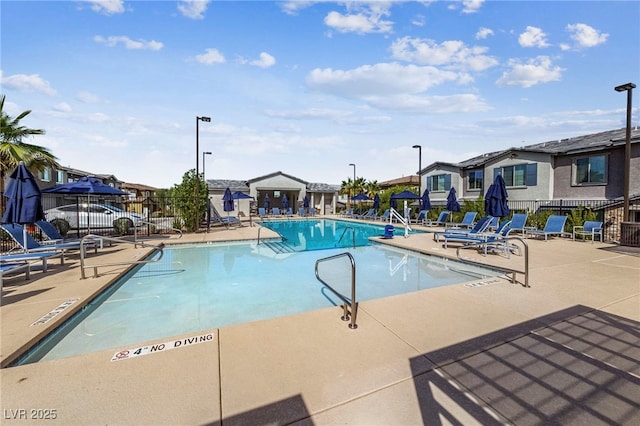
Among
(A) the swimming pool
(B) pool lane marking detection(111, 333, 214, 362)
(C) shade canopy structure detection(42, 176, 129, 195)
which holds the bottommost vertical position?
(A) the swimming pool

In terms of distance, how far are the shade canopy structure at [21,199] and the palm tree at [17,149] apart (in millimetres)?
8452

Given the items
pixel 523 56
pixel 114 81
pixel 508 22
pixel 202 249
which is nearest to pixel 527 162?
pixel 523 56

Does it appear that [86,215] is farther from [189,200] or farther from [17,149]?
[189,200]

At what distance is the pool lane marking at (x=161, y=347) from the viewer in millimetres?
2984

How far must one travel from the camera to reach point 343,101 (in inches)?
765

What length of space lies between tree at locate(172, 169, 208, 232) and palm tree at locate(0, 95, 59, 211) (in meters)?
5.98

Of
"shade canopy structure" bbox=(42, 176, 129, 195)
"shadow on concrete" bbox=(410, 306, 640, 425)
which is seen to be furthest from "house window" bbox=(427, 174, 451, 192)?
"shade canopy structure" bbox=(42, 176, 129, 195)

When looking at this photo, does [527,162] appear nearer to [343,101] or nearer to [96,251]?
[343,101]

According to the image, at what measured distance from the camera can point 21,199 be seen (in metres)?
6.11

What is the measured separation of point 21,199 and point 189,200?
8358 millimetres

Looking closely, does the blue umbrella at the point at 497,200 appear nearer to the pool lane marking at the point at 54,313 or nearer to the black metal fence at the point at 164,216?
the black metal fence at the point at 164,216

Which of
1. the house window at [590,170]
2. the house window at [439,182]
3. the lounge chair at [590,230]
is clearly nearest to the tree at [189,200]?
the lounge chair at [590,230]

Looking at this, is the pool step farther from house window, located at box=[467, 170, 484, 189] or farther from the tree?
house window, located at box=[467, 170, 484, 189]

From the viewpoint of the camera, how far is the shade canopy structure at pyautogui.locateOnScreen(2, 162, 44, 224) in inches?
238
